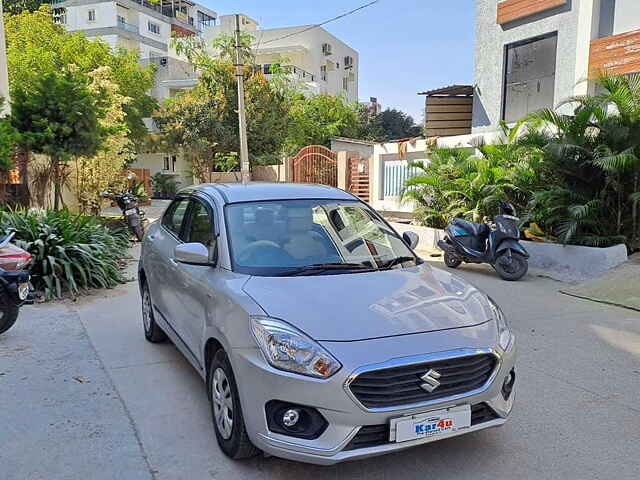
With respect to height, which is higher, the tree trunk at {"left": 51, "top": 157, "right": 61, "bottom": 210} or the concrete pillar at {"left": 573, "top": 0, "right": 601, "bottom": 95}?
the concrete pillar at {"left": 573, "top": 0, "right": 601, "bottom": 95}

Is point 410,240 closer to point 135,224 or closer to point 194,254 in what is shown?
point 194,254

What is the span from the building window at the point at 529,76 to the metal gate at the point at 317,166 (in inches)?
247

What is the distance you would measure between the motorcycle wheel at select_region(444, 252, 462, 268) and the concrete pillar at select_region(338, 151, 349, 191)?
8244 millimetres

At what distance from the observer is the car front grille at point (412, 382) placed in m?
2.60

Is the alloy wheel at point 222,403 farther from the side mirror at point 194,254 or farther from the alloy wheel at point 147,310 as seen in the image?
the alloy wheel at point 147,310

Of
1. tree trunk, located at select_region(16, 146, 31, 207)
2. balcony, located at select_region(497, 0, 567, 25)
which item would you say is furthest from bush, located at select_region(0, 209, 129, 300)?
balcony, located at select_region(497, 0, 567, 25)

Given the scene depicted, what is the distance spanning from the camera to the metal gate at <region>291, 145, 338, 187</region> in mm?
18266

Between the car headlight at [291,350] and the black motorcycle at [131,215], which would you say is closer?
the car headlight at [291,350]

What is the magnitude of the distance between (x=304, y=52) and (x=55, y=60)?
2644 centimetres

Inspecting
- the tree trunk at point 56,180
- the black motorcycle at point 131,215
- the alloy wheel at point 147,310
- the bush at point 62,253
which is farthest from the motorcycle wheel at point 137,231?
the alloy wheel at point 147,310

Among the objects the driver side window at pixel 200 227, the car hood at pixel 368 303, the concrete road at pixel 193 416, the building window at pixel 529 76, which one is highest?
the building window at pixel 529 76

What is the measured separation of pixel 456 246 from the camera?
8.64m

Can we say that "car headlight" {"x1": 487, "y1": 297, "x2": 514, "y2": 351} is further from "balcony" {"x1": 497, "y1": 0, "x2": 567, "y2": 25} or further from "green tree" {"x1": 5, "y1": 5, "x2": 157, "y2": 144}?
"green tree" {"x1": 5, "y1": 5, "x2": 157, "y2": 144}

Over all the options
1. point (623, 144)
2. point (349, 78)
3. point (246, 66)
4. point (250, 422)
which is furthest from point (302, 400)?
point (349, 78)
